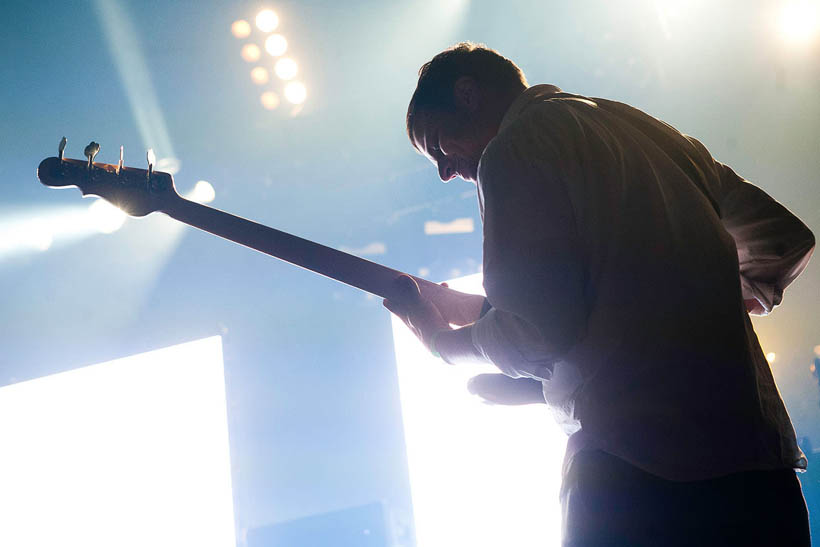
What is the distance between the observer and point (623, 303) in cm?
70

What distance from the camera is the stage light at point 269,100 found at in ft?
12.2

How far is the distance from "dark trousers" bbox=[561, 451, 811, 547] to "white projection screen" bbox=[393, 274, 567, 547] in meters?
2.07

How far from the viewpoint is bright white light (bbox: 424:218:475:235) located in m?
3.78

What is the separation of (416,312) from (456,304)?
364 millimetres

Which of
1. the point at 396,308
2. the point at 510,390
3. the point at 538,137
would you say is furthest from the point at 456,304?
the point at 538,137

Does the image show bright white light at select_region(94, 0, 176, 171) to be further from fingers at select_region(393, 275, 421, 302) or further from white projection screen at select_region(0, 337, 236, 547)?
fingers at select_region(393, 275, 421, 302)

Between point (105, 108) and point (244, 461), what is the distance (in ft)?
8.89

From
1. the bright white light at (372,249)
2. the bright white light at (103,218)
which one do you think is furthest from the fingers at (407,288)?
the bright white light at (103,218)

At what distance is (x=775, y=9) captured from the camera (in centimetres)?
305

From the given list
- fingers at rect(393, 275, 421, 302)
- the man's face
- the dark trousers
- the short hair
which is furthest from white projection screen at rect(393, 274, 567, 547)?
the dark trousers

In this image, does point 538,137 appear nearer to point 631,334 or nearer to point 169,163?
point 631,334

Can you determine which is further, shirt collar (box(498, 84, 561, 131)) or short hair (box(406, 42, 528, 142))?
short hair (box(406, 42, 528, 142))

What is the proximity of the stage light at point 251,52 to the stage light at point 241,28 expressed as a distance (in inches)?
2.7

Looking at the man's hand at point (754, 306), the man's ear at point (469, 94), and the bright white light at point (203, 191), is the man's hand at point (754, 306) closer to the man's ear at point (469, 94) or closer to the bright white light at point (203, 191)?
the man's ear at point (469, 94)
